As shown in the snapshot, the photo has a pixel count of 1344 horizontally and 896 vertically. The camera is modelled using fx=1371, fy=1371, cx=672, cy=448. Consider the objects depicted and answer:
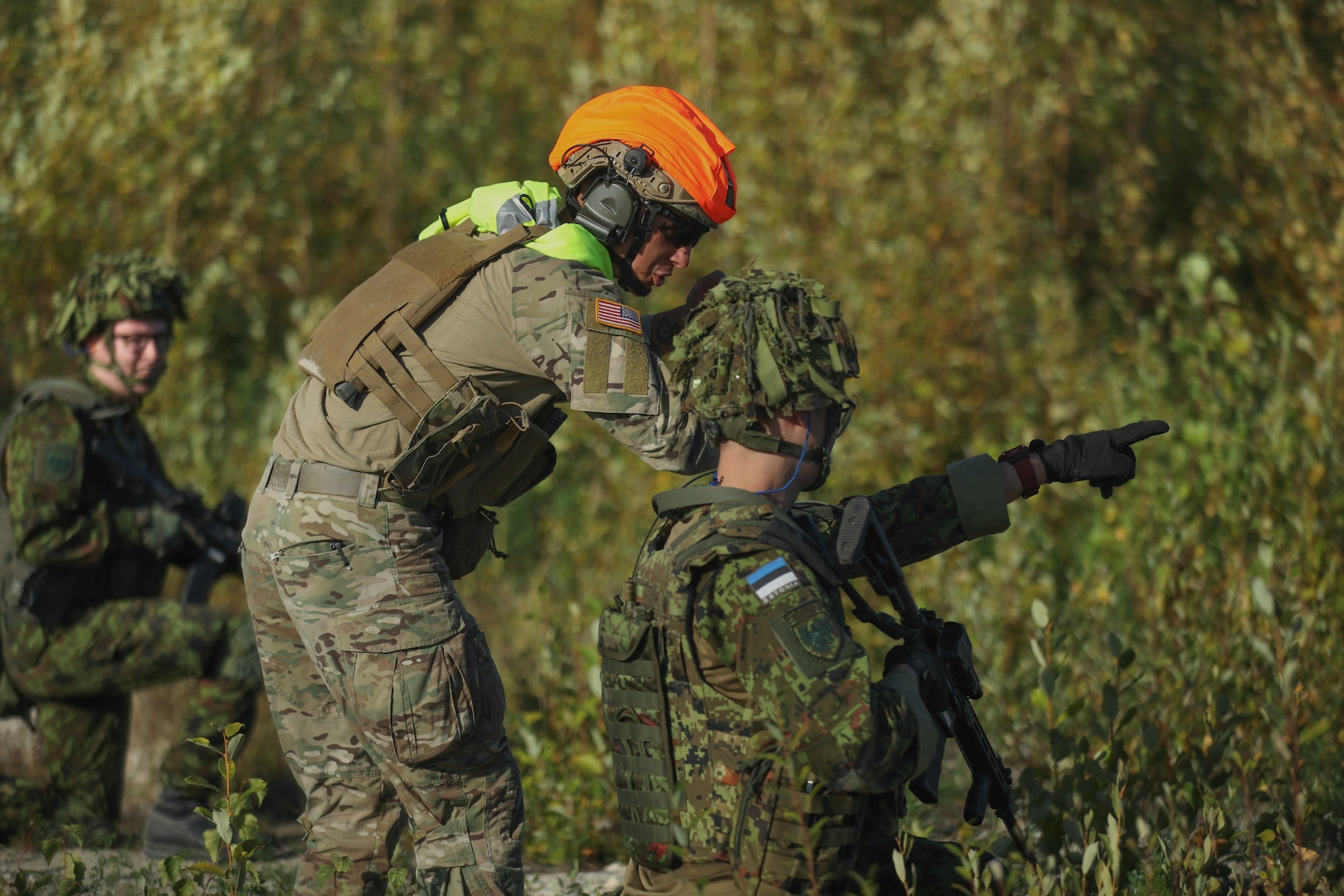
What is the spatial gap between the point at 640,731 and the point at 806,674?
36 cm

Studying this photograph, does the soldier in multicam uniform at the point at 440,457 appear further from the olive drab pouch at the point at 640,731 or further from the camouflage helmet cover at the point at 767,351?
the olive drab pouch at the point at 640,731

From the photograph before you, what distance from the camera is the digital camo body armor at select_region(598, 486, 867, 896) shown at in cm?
229

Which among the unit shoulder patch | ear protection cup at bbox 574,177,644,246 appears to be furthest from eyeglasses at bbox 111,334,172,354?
the unit shoulder patch

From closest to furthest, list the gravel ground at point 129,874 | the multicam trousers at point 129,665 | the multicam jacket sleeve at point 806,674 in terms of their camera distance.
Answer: the multicam jacket sleeve at point 806,674 < the gravel ground at point 129,874 < the multicam trousers at point 129,665

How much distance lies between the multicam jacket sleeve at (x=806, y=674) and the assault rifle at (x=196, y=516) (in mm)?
3018

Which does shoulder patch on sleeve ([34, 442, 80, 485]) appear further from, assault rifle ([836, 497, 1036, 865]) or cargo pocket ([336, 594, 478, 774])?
assault rifle ([836, 497, 1036, 865])

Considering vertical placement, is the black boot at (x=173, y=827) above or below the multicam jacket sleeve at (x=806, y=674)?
below

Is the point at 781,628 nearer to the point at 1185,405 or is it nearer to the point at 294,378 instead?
the point at 1185,405

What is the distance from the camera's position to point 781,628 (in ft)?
7.24

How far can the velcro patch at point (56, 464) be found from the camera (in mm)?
4371

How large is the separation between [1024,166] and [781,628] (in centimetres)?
670

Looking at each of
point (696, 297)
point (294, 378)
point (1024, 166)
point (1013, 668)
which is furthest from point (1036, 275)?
point (696, 297)

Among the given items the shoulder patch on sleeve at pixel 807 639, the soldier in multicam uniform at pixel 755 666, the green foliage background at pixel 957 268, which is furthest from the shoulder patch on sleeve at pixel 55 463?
the shoulder patch on sleeve at pixel 807 639

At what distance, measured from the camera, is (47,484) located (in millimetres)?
4363
